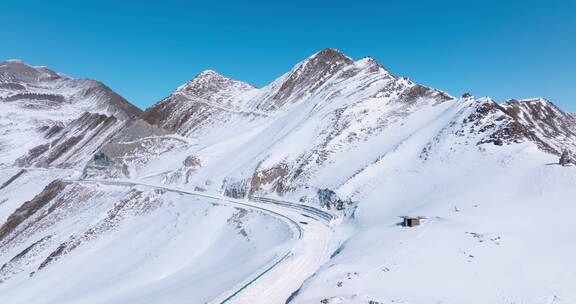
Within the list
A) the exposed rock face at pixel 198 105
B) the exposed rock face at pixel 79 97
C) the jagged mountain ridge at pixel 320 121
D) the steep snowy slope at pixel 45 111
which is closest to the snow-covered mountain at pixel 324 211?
the jagged mountain ridge at pixel 320 121

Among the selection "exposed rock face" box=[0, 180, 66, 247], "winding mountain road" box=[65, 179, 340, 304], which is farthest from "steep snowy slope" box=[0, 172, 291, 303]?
→ "exposed rock face" box=[0, 180, 66, 247]

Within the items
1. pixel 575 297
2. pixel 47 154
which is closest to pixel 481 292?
pixel 575 297

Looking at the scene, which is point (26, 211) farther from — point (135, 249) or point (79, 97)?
point (79, 97)

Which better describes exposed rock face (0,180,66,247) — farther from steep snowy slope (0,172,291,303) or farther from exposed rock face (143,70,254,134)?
exposed rock face (143,70,254,134)

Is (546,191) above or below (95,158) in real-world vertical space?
below

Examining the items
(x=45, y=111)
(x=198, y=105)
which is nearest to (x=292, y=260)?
(x=198, y=105)

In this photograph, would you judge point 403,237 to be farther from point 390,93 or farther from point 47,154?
point 47,154
